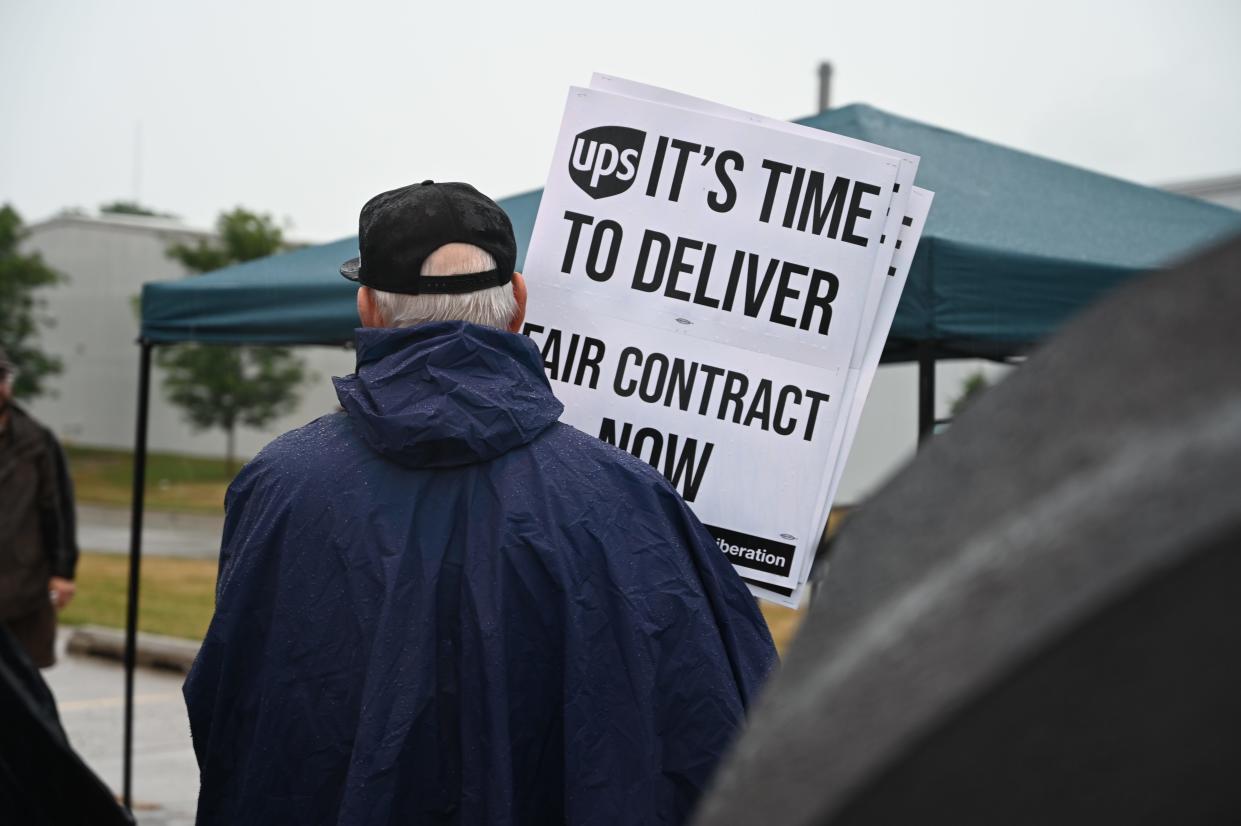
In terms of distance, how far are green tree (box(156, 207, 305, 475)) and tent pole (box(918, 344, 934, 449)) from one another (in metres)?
28.9

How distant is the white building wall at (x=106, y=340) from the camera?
116ft

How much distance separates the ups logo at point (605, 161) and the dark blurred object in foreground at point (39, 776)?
1317mm

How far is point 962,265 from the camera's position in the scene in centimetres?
347

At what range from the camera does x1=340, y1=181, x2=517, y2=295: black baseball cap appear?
1812 millimetres

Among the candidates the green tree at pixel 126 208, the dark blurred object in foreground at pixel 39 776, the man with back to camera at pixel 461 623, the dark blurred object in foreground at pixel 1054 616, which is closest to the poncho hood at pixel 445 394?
the man with back to camera at pixel 461 623

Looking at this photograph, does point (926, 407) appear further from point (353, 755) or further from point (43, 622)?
point (43, 622)

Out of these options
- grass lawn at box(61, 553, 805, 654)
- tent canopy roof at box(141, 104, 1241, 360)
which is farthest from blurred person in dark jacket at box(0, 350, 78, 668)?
grass lawn at box(61, 553, 805, 654)

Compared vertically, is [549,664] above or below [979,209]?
below

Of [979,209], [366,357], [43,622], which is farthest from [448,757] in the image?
[43,622]

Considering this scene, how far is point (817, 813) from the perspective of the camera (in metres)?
0.36

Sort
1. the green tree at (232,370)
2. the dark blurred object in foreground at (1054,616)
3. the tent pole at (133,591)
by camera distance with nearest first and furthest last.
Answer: the dark blurred object in foreground at (1054,616) → the tent pole at (133,591) → the green tree at (232,370)

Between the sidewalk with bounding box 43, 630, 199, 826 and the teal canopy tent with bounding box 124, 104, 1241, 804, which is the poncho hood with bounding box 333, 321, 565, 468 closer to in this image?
the teal canopy tent with bounding box 124, 104, 1241, 804

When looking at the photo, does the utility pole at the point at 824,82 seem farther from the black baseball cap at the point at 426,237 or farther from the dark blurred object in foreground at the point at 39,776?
the dark blurred object in foreground at the point at 39,776

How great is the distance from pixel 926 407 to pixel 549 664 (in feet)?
7.49
